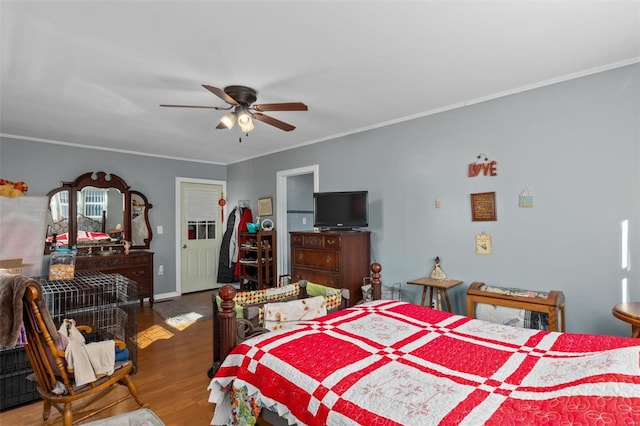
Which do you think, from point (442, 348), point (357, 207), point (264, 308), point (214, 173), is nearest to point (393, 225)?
point (357, 207)

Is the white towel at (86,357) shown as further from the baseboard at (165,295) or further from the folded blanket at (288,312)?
the baseboard at (165,295)

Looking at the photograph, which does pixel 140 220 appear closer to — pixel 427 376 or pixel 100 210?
pixel 100 210

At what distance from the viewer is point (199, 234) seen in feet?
20.4

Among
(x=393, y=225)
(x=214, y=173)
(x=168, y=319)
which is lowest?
(x=168, y=319)

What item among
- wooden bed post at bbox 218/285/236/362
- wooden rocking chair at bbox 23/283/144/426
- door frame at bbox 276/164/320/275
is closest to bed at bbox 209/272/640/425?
wooden bed post at bbox 218/285/236/362

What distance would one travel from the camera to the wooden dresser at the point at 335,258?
3701mm

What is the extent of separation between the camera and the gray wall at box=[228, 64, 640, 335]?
2.54 meters

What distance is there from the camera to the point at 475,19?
192cm

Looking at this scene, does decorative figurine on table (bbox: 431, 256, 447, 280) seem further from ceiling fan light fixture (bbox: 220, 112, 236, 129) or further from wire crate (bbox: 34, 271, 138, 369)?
wire crate (bbox: 34, 271, 138, 369)

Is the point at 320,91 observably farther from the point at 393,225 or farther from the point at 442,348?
the point at 442,348

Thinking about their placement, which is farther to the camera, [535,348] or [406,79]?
[406,79]

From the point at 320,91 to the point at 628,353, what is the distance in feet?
8.48

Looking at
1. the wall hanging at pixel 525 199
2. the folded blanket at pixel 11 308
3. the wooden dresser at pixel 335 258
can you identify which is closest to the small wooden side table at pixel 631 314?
the wall hanging at pixel 525 199

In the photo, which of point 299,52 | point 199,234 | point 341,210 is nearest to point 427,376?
point 299,52
